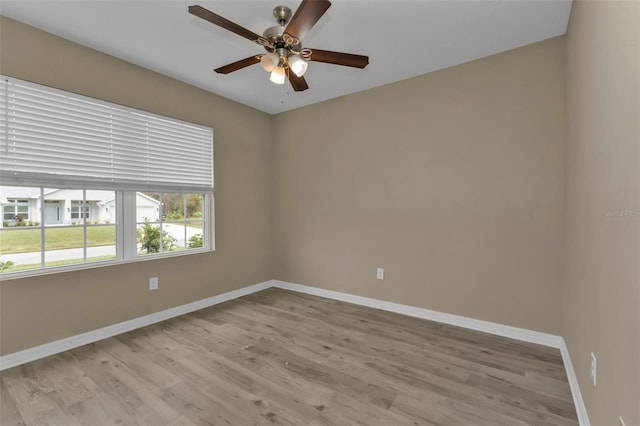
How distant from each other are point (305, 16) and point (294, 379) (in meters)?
2.32

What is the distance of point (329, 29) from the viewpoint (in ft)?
7.55

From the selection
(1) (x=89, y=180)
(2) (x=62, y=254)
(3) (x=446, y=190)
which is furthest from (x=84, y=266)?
(3) (x=446, y=190)

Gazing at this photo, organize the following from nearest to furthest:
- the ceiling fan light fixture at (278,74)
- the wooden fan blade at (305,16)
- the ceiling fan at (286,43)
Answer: the wooden fan blade at (305,16), the ceiling fan at (286,43), the ceiling fan light fixture at (278,74)

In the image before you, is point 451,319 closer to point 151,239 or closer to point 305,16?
point 305,16

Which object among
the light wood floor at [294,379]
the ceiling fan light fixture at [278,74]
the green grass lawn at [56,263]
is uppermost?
the ceiling fan light fixture at [278,74]

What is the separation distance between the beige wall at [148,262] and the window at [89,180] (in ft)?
0.44

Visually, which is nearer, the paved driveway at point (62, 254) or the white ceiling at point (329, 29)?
the white ceiling at point (329, 29)

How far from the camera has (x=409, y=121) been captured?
3209 mm

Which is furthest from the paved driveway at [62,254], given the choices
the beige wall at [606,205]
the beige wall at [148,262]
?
the beige wall at [606,205]

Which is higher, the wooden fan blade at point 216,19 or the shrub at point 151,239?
the wooden fan blade at point 216,19

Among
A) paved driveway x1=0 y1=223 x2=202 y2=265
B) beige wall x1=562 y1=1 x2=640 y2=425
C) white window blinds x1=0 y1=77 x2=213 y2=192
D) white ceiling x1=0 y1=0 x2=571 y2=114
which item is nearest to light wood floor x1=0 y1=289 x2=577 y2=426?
beige wall x1=562 y1=1 x2=640 y2=425

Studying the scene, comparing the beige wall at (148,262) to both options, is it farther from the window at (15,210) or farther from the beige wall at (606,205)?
the beige wall at (606,205)

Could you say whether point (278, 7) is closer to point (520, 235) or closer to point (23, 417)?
point (520, 235)

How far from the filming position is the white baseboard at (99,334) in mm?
2211
